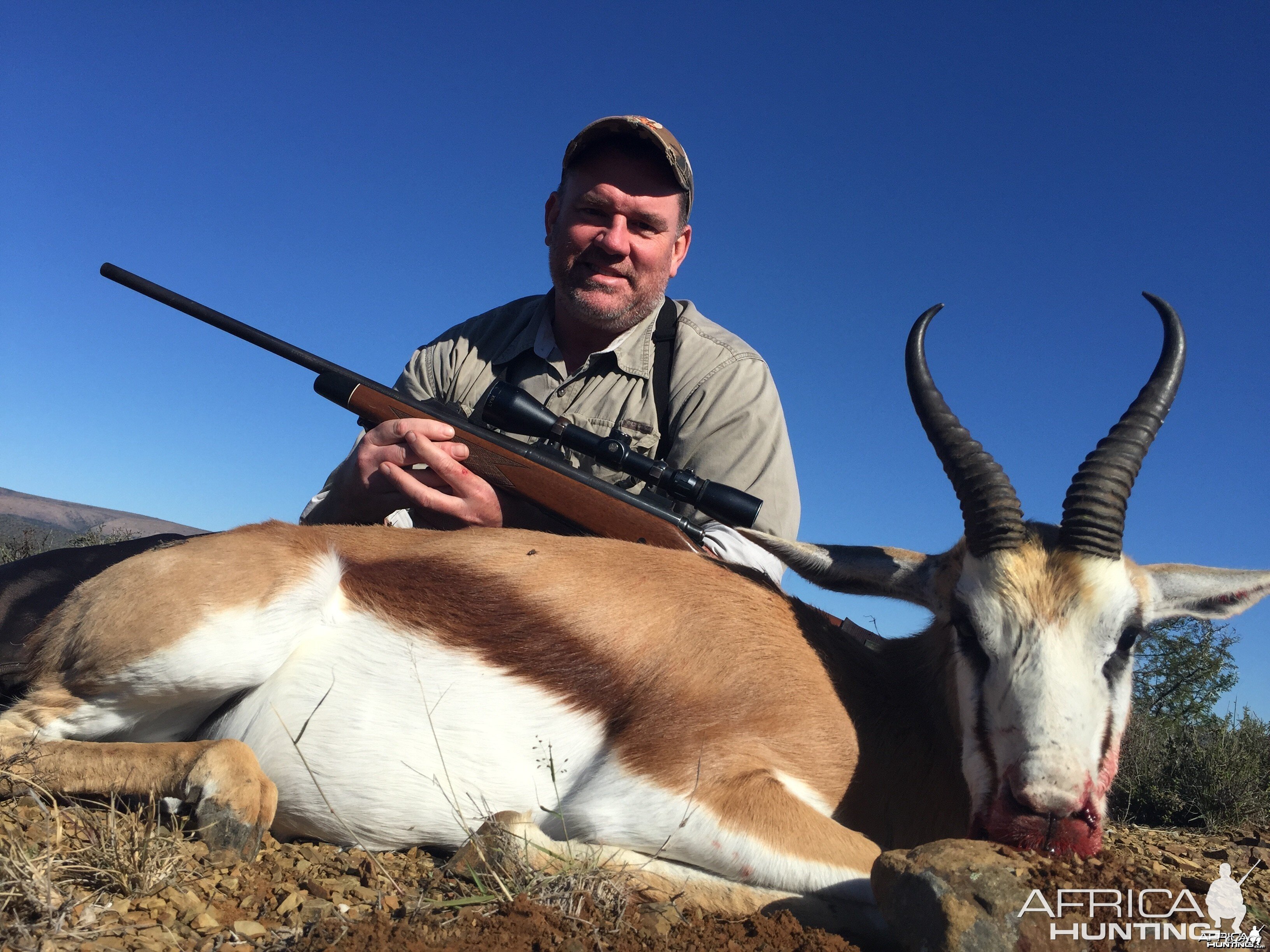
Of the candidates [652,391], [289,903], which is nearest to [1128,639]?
[289,903]

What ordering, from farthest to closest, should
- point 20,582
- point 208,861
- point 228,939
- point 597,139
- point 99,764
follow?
point 597,139 < point 20,582 < point 99,764 < point 208,861 < point 228,939

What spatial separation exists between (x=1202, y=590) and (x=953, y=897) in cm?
201

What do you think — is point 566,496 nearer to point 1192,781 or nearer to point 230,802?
point 230,802

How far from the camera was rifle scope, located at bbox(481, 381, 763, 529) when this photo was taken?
4.53 meters

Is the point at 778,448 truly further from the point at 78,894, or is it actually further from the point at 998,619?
the point at 78,894

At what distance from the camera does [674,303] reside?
20.5 ft

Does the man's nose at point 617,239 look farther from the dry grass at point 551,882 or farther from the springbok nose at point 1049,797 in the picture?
the springbok nose at point 1049,797

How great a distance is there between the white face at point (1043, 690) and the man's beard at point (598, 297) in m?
3.29

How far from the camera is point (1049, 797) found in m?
2.50

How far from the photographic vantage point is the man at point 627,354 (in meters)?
5.52

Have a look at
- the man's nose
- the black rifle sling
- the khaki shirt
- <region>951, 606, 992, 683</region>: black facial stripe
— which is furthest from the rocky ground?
the man's nose

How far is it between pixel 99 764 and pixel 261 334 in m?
3.02

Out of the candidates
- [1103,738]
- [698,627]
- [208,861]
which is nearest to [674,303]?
[698,627]

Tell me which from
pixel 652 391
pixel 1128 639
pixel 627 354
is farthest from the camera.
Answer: pixel 627 354
